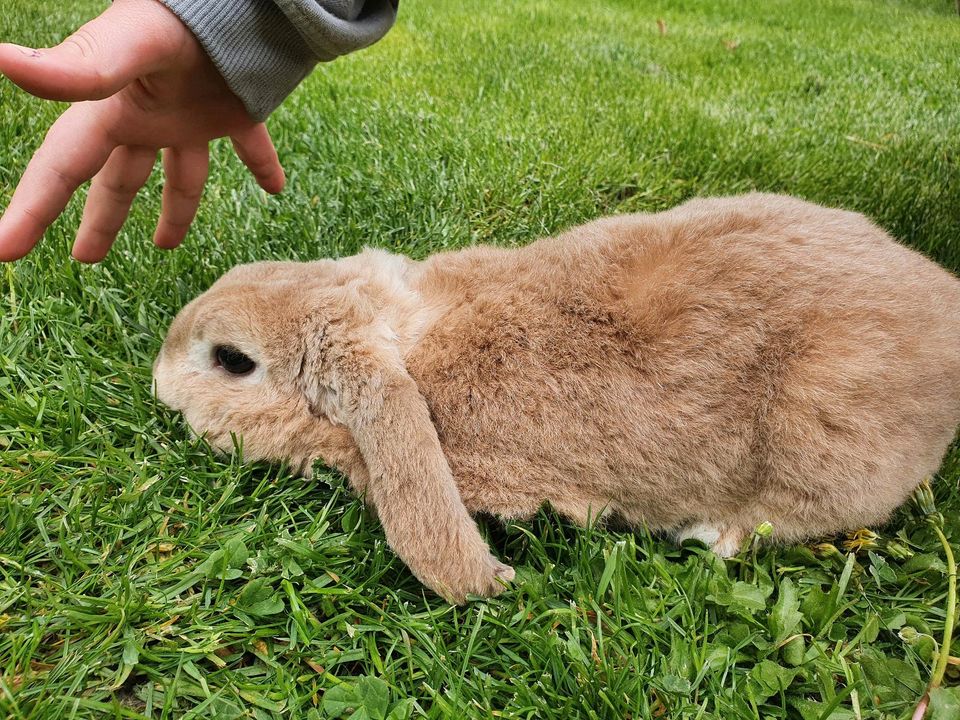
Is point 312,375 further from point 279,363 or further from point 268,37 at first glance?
point 268,37

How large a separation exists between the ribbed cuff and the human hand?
5cm

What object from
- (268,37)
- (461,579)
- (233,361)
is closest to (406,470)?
(461,579)

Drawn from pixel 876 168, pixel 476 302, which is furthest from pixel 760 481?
pixel 876 168

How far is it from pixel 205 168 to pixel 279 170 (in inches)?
14.6

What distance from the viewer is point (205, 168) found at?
2.43m

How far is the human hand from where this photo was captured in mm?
1445

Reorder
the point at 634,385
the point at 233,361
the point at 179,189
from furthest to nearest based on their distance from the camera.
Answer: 1. the point at 179,189
2. the point at 233,361
3. the point at 634,385

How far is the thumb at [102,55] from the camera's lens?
1363mm

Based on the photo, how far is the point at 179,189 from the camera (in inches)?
94.2

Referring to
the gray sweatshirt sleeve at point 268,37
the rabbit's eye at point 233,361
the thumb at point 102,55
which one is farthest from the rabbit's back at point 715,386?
the thumb at point 102,55

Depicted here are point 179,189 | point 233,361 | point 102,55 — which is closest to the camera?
point 102,55

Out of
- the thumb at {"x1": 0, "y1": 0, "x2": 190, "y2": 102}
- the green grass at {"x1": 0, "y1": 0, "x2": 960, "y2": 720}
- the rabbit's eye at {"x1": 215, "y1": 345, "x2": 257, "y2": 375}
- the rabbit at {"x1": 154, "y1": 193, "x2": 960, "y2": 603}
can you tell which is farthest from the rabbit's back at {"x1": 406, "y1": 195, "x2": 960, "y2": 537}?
the thumb at {"x1": 0, "y1": 0, "x2": 190, "y2": 102}

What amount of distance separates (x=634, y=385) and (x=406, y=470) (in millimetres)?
643

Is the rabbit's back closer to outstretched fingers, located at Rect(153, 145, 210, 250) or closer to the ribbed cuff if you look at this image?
the ribbed cuff
